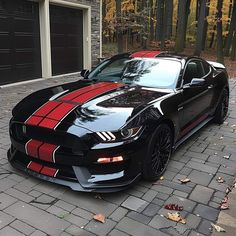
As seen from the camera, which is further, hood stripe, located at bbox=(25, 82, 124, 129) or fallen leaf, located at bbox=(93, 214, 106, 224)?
hood stripe, located at bbox=(25, 82, 124, 129)

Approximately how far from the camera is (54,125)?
3275mm

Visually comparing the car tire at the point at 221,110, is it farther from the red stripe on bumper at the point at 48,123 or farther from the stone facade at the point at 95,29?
the stone facade at the point at 95,29

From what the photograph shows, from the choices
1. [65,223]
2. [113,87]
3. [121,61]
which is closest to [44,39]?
[121,61]

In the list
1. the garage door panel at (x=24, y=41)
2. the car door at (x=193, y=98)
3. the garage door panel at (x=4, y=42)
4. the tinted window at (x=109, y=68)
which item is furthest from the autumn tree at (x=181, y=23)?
the tinted window at (x=109, y=68)

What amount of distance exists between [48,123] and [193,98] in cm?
233

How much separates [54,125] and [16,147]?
2.25 feet

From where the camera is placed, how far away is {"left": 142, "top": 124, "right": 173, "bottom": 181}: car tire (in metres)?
3.48

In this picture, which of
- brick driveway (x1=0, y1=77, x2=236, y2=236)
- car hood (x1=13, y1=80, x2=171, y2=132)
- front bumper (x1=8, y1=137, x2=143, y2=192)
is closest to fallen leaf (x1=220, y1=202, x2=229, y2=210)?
brick driveway (x1=0, y1=77, x2=236, y2=236)

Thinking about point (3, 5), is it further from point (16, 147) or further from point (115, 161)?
point (115, 161)

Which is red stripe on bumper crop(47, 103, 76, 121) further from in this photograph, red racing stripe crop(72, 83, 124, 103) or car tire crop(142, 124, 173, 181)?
car tire crop(142, 124, 173, 181)

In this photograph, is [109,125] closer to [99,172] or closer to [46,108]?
[99,172]

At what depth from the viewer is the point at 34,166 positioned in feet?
11.4

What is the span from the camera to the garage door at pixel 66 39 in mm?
11203

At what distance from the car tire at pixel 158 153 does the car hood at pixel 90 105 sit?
36 centimetres
